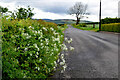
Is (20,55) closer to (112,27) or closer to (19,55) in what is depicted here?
(19,55)

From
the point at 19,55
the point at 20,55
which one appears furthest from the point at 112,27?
the point at 19,55

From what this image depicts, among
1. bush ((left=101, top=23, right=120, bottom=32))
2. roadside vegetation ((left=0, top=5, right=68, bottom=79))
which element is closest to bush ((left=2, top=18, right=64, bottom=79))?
roadside vegetation ((left=0, top=5, right=68, bottom=79))

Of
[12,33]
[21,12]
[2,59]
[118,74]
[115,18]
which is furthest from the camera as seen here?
[115,18]

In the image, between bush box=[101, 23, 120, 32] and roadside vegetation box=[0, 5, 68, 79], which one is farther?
bush box=[101, 23, 120, 32]

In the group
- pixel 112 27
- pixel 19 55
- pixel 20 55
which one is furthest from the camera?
pixel 112 27

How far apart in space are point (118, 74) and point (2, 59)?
13.6ft

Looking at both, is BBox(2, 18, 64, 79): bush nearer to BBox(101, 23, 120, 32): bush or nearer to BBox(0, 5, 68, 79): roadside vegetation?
BBox(0, 5, 68, 79): roadside vegetation

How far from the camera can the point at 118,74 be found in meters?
5.48

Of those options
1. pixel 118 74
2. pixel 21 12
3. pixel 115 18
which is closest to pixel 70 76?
pixel 118 74

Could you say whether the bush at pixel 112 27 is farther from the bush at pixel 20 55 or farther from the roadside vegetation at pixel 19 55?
the bush at pixel 20 55

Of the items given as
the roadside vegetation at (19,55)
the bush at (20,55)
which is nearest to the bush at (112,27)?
the roadside vegetation at (19,55)

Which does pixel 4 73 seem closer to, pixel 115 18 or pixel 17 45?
pixel 17 45

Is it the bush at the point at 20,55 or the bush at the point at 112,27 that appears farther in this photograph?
the bush at the point at 112,27

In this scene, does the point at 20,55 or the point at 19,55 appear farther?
the point at 20,55
